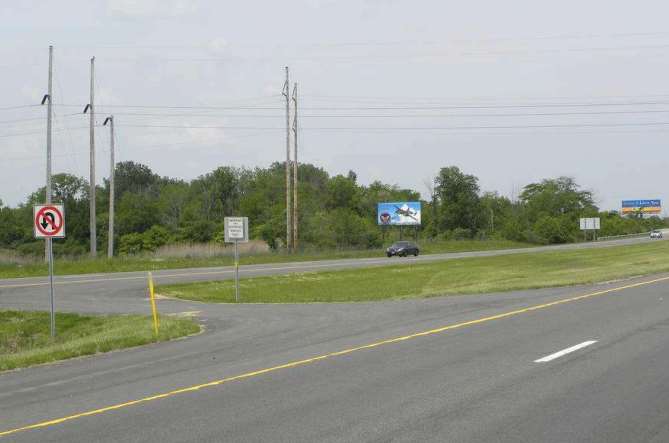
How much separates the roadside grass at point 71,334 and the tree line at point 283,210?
51.3 meters

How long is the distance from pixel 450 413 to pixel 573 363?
358cm

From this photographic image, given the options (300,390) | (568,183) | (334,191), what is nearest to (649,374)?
(300,390)

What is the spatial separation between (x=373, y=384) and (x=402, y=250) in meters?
59.6

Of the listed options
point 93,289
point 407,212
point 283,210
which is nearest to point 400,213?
point 407,212

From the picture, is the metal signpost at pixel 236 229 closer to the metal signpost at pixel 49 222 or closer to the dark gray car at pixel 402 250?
the metal signpost at pixel 49 222

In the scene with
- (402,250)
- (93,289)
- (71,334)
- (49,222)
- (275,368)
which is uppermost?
(49,222)

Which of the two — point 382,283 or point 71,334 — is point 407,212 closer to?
point 382,283

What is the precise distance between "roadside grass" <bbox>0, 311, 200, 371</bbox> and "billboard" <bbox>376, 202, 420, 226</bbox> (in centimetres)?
7012

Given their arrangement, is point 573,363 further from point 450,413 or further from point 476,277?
point 476,277

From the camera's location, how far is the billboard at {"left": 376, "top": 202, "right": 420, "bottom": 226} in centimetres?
9231

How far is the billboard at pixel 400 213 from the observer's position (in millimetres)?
92312

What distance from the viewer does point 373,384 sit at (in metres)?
9.62

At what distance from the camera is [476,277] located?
1500 inches

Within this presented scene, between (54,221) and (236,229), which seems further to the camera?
(236,229)
